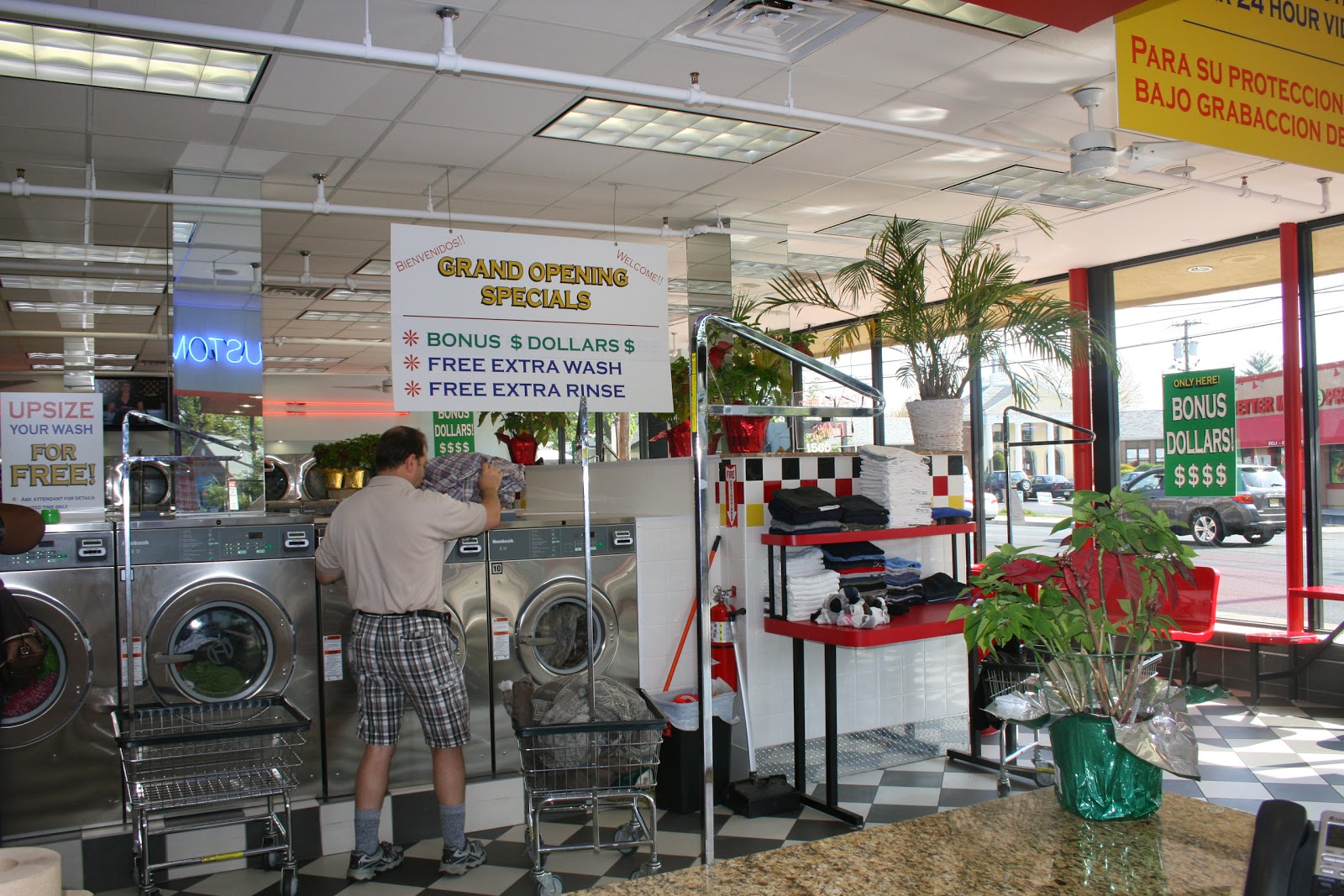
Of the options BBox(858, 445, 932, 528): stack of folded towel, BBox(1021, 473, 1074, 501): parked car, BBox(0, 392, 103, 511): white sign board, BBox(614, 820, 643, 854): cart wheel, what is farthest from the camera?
BBox(1021, 473, 1074, 501): parked car

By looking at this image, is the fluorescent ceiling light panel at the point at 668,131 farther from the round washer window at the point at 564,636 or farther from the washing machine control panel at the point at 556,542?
the round washer window at the point at 564,636

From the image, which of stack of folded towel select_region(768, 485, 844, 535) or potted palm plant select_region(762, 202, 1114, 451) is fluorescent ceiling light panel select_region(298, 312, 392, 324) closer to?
potted palm plant select_region(762, 202, 1114, 451)

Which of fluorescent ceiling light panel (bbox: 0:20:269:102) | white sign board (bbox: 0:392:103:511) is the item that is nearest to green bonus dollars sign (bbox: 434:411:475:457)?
white sign board (bbox: 0:392:103:511)

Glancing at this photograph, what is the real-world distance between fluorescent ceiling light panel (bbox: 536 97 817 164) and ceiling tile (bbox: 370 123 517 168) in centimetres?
34

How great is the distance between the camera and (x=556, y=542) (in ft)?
16.1

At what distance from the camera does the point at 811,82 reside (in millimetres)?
5223

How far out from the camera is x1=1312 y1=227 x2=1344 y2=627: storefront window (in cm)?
714

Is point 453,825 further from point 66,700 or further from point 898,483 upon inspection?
point 898,483

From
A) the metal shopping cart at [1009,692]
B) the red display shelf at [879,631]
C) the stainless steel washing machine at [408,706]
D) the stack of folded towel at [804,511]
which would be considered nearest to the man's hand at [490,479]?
the stainless steel washing machine at [408,706]

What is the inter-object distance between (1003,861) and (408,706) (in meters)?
3.49

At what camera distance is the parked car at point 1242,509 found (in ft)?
24.5

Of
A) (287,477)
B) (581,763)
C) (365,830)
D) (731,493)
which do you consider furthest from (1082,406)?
(287,477)

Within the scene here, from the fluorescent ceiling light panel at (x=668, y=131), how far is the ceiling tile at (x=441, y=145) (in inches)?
13.6

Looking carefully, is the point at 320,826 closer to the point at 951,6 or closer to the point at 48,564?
the point at 48,564
